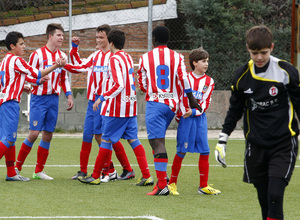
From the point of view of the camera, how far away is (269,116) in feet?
15.7

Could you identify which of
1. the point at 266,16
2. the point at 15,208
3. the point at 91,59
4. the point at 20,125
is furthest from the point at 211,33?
the point at 15,208

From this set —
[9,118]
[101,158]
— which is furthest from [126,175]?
[9,118]

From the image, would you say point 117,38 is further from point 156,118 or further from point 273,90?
point 273,90

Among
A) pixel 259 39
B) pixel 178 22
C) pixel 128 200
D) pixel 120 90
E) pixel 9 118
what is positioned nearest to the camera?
pixel 259 39

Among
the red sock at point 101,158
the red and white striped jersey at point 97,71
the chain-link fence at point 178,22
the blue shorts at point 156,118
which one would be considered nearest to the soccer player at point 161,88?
the blue shorts at point 156,118

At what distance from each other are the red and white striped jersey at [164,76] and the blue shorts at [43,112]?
1841 millimetres

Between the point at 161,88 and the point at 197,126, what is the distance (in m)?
0.64

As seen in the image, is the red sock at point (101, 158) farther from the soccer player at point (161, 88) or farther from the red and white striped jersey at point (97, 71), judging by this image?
the red and white striped jersey at point (97, 71)

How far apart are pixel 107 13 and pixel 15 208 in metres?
11.3

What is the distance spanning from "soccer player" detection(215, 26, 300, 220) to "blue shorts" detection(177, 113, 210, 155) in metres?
2.29

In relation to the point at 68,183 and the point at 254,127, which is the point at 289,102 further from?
the point at 68,183

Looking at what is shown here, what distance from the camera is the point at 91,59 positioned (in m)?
8.60

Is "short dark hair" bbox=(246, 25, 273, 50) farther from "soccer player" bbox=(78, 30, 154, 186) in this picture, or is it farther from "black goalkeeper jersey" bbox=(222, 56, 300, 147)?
"soccer player" bbox=(78, 30, 154, 186)

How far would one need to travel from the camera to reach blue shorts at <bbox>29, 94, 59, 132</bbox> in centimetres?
841
